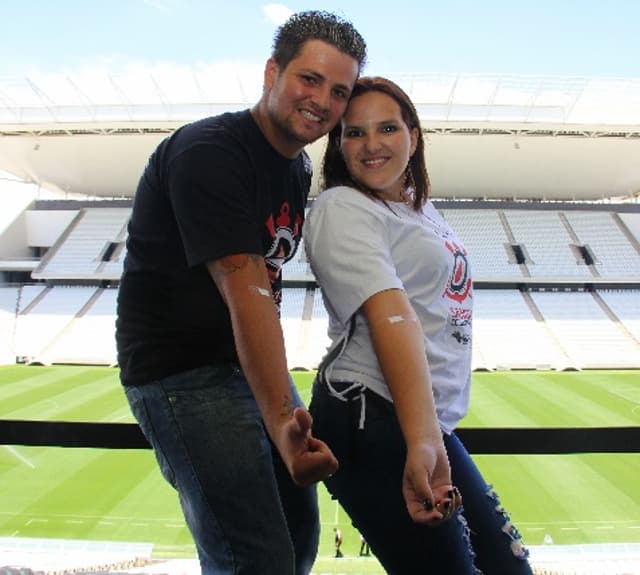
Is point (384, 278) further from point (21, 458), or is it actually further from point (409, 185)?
point (21, 458)

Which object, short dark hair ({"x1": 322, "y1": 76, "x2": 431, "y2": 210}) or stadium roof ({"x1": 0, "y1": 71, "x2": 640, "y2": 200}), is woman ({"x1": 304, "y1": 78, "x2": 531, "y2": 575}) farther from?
stadium roof ({"x1": 0, "y1": 71, "x2": 640, "y2": 200})

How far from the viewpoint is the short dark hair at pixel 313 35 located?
3.98ft

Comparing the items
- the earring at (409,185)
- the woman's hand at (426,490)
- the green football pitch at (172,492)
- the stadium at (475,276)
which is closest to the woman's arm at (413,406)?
the woman's hand at (426,490)

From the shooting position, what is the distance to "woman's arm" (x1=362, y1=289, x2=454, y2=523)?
1071 mm

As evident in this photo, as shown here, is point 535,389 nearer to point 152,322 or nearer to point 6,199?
point 152,322

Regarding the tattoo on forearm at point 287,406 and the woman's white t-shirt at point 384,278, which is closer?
the tattoo on forearm at point 287,406

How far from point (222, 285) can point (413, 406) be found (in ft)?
1.39

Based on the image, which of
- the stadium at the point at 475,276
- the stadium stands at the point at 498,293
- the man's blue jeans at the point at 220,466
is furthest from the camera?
the stadium stands at the point at 498,293

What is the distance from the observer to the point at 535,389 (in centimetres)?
1512

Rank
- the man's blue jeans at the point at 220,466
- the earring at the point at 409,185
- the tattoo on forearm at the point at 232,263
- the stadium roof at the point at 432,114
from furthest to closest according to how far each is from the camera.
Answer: the stadium roof at the point at 432,114
the earring at the point at 409,185
the man's blue jeans at the point at 220,466
the tattoo on forearm at the point at 232,263

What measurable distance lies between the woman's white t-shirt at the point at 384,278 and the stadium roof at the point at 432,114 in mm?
20527

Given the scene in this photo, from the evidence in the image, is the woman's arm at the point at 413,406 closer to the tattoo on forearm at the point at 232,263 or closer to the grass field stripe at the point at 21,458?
the tattoo on forearm at the point at 232,263

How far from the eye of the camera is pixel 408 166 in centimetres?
153

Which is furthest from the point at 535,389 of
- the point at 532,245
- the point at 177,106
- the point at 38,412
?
the point at 177,106
